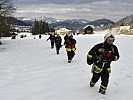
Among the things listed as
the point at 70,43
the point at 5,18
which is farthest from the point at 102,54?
the point at 5,18

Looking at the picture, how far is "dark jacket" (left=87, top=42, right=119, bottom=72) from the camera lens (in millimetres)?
7379

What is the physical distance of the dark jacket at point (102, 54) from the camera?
7379mm

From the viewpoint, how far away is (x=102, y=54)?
24.5 ft

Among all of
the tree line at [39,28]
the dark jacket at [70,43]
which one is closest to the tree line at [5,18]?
the dark jacket at [70,43]

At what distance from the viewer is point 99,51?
7.43 metres

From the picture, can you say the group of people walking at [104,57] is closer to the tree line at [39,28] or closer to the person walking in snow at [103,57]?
the person walking in snow at [103,57]

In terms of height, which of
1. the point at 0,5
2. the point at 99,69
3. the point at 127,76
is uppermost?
the point at 0,5

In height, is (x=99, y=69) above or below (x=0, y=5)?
below

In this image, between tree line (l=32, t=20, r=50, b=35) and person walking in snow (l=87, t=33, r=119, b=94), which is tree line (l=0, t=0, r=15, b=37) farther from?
tree line (l=32, t=20, r=50, b=35)

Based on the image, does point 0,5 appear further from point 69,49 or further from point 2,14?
point 69,49

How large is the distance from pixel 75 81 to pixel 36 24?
432ft

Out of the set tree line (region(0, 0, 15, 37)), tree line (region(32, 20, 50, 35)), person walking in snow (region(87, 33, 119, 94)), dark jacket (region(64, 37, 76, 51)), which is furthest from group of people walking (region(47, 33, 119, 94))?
tree line (region(32, 20, 50, 35))

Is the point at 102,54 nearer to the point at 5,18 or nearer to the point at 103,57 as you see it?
the point at 103,57

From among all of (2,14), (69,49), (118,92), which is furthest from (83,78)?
(2,14)
